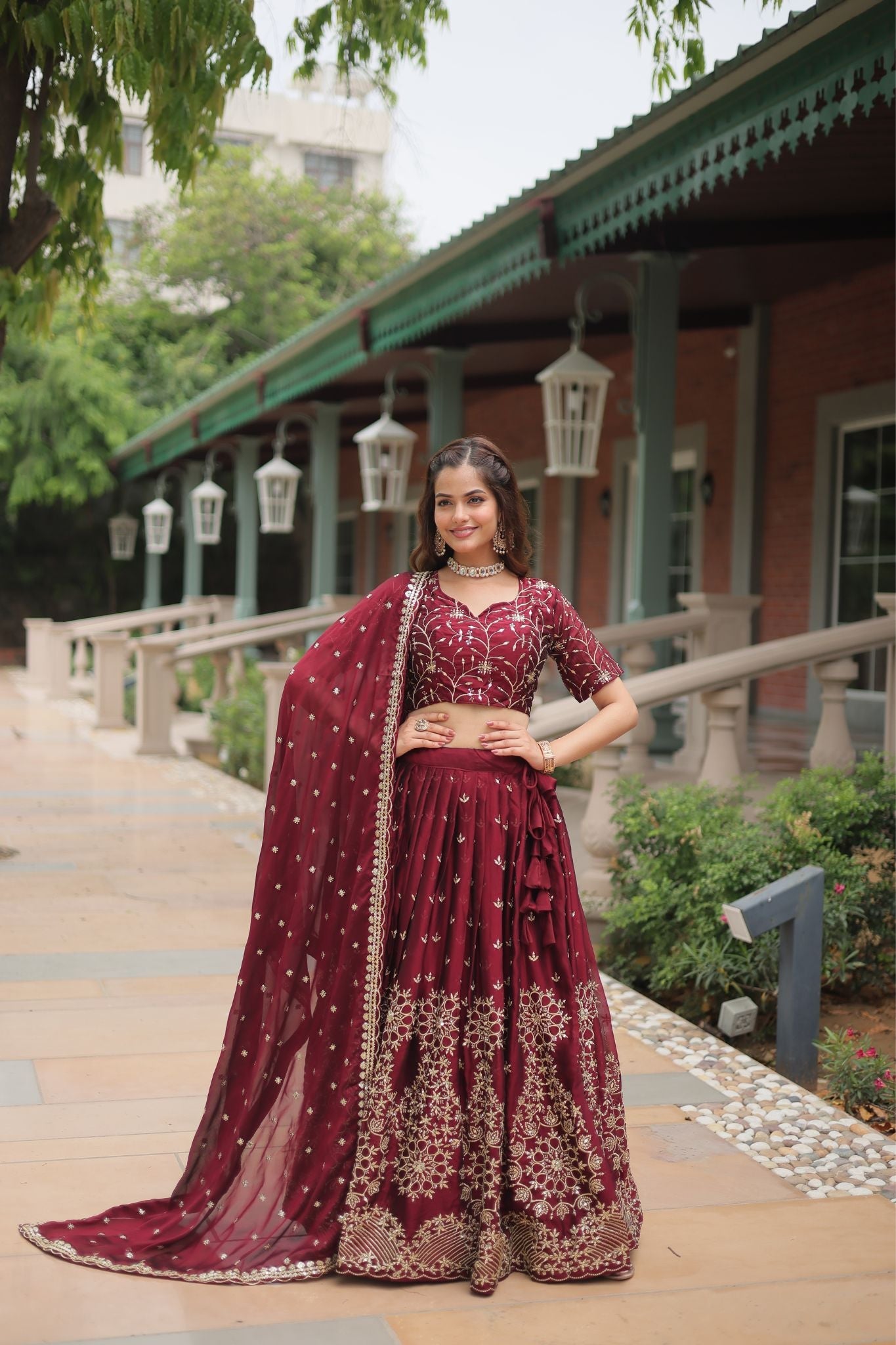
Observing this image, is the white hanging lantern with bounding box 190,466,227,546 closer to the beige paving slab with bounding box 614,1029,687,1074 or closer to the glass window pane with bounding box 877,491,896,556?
the glass window pane with bounding box 877,491,896,556

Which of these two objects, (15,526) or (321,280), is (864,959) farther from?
(321,280)

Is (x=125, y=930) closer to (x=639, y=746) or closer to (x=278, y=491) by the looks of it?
(x=639, y=746)

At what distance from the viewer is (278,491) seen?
517 inches

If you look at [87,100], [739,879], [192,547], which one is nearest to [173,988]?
[739,879]

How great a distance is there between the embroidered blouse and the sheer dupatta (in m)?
0.04

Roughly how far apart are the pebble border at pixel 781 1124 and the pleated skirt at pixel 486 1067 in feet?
2.08

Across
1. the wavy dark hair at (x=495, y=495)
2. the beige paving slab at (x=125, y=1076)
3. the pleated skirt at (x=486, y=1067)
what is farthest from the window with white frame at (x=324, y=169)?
the pleated skirt at (x=486, y=1067)

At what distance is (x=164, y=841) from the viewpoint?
7824mm

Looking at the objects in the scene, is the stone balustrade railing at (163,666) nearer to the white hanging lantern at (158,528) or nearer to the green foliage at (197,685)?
the green foliage at (197,685)

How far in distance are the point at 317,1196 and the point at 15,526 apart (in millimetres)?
23942

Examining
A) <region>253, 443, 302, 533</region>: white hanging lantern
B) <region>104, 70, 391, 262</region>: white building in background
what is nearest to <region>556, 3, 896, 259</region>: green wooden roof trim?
<region>253, 443, 302, 533</region>: white hanging lantern

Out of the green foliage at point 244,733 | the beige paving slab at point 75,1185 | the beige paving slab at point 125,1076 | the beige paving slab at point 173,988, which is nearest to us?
the beige paving slab at point 75,1185

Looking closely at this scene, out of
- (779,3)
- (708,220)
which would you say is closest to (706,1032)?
(779,3)

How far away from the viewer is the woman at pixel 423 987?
281 centimetres
